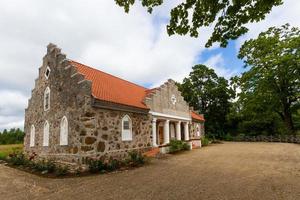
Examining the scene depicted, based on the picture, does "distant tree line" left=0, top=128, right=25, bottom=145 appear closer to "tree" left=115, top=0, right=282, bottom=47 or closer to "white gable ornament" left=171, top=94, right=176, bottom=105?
"white gable ornament" left=171, top=94, right=176, bottom=105

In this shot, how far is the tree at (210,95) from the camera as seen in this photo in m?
38.6

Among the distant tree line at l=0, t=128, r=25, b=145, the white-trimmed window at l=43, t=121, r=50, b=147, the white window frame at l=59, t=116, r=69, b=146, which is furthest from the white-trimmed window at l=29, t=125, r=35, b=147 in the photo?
the distant tree line at l=0, t=128, r=25, b=145

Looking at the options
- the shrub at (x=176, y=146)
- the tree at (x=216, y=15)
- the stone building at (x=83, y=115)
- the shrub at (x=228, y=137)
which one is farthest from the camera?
the shrub at (x=228, y=137)

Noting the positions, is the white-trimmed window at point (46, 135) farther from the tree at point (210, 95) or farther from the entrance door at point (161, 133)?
the tree at point (210, 95)

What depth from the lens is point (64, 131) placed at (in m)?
12.7

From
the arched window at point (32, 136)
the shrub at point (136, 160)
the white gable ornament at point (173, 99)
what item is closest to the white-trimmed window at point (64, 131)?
the shrub at point (136, 160)

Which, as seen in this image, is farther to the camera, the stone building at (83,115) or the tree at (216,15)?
the stone building at (83,115)

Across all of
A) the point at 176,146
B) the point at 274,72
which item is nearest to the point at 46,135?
the point at 176,146

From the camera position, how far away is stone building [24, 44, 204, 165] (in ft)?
37.2

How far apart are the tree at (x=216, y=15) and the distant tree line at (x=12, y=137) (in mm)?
54529

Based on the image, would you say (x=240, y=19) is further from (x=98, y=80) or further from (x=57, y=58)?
(x=57, y=58)

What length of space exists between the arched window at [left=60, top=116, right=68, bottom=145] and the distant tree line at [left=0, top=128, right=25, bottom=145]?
146 ft

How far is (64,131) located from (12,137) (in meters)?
47.8

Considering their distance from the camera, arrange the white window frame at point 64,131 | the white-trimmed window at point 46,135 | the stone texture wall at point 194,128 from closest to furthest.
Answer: the white window frame at point 64,131, the white-trimmed window at point 46,135, the stone texture wall at point 194,128
